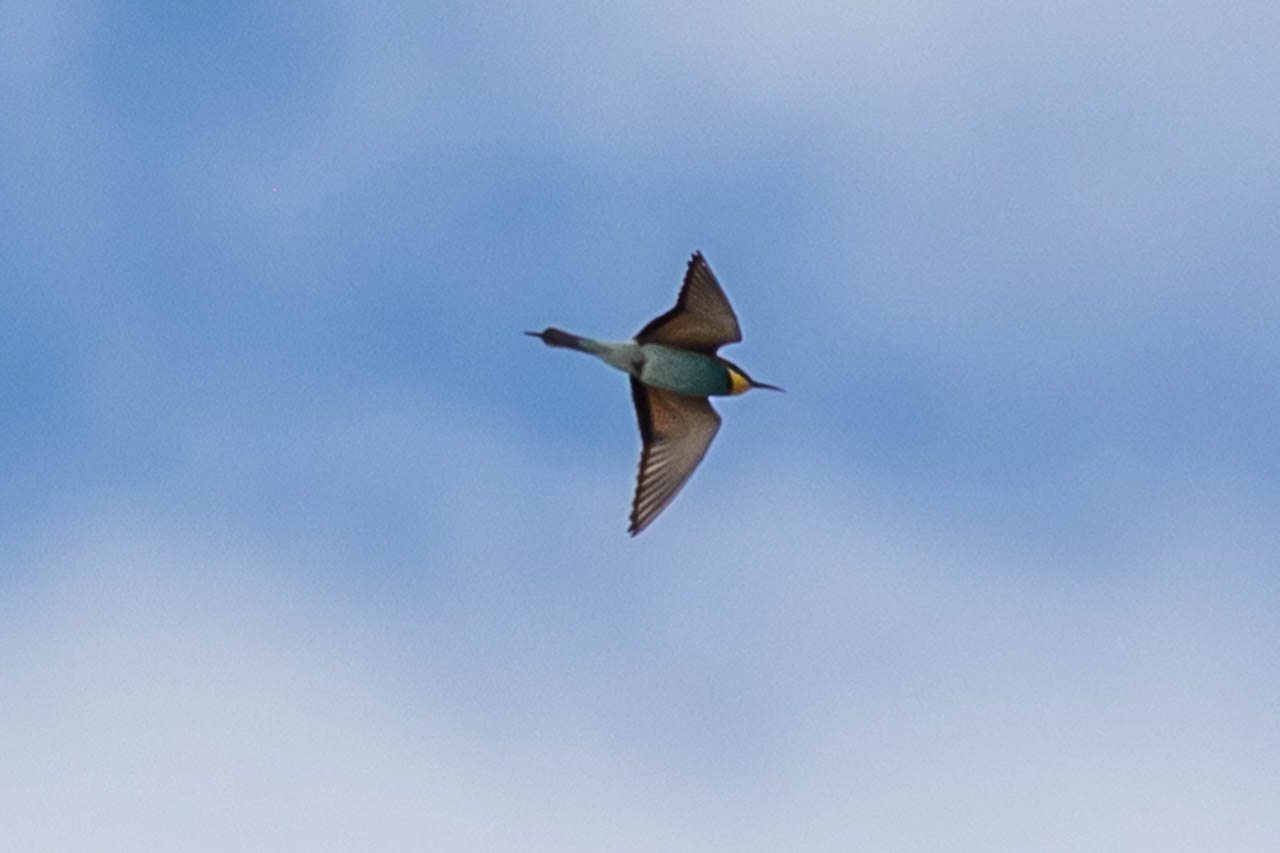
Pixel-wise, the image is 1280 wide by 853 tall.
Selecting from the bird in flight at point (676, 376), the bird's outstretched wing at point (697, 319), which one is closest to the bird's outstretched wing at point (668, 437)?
the bird in flight at point (676, 376)

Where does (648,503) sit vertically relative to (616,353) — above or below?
below

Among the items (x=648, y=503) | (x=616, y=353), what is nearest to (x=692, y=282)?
(x=616, y=353)

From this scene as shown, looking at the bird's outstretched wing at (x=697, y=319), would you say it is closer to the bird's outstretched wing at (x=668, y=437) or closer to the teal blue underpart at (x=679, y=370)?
the teal blue underpart at (x=679, y=370)

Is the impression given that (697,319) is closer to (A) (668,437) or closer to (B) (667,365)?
(B) (667,365)

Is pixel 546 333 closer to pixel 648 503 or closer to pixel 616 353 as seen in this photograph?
pixel 616 353

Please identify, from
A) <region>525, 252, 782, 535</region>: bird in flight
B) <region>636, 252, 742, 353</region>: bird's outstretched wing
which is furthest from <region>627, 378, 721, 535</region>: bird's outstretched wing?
<region>636, 252, 742, 353</region>: bird's outstretched wing

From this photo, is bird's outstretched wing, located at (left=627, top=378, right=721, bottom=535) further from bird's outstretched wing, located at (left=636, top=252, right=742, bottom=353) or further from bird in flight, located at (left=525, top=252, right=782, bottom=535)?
bird's outstretched wing, located at (left=636, top=252, right=742, bottom=353)

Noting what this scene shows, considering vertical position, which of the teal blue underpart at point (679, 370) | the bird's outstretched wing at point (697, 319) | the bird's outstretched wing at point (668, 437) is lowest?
the bird's outstretched wing at point (668, 437)

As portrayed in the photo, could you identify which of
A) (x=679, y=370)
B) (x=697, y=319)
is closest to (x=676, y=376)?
(x=679, y=370)
